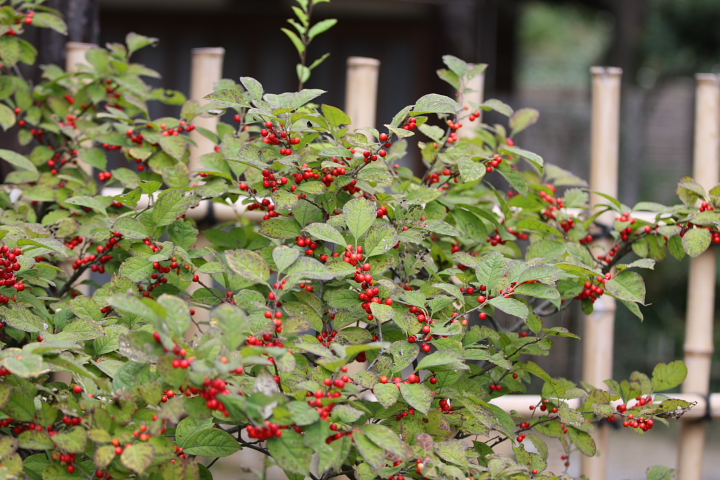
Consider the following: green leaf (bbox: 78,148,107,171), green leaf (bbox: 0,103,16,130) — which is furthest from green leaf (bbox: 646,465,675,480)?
green leaf (bbox: 0,103,16,130)

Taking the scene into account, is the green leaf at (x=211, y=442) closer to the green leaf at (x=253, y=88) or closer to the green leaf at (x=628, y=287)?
the green leaf at (x=253, y=88)

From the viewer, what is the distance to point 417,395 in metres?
0.84

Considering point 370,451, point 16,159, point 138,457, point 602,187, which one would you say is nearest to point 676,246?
point 602,187

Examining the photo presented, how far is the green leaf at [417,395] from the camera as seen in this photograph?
32.3 inches

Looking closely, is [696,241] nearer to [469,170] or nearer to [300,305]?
[469,170]

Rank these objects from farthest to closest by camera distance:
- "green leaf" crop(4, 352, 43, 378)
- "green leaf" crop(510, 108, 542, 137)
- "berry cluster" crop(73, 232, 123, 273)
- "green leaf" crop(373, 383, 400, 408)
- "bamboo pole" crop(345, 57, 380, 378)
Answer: "bamboo pole" crop(345, 57, 380, 378) → "green leaf" crop(510, 108, 542, 137) → "berry cluster" crop(73, 232, 123, 273) → "green leaf" crop(373, 383, 400, 408) → "green leaf" crop(4, 352, 43, 378)

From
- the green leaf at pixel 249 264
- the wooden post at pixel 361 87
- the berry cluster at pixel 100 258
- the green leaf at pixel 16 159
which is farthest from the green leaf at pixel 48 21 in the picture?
the green leaf at pixel 249 264

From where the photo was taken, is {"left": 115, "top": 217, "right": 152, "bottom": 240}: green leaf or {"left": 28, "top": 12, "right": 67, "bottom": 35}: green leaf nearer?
{"left": 115, "top": 217, "right": 152, "bottom": 240}: green leaf

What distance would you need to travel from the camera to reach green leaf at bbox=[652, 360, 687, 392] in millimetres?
1126

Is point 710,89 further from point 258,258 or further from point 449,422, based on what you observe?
point 258,258

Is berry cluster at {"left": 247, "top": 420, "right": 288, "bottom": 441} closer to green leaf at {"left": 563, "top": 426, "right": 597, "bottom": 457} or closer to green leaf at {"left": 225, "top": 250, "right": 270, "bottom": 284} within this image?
green leaf at {"left": 225, "top": 250, "right": 270, "bottom": 284}

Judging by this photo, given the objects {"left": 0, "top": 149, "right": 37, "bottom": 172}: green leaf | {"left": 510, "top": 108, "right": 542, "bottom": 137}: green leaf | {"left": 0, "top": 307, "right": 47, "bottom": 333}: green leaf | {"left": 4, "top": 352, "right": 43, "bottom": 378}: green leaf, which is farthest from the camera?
{"left": 510, "top": 108, "right": 542, "bottom": 137}: green leaf

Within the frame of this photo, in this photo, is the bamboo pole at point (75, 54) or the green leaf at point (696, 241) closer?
the green leaf at point (696, 241)

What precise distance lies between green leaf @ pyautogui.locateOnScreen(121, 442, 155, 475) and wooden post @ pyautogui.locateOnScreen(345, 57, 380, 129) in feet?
3.66
